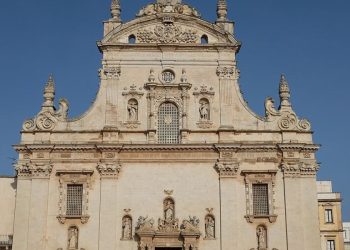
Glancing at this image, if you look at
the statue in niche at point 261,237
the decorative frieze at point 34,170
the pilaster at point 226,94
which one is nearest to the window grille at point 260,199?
the statue in niche at point 261,237

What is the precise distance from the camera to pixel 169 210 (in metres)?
29.1

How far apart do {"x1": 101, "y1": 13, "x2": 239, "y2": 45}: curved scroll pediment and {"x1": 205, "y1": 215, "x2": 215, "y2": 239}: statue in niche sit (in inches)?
373

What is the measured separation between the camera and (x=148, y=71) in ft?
103

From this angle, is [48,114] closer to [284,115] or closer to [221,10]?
[221,10]

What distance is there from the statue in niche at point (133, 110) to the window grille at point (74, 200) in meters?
4.41

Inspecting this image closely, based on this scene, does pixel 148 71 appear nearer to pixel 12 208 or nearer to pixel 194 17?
pixel 194 17

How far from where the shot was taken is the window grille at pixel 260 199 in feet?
96.3

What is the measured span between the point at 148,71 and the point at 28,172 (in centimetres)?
816

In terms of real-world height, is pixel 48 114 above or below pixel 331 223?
above

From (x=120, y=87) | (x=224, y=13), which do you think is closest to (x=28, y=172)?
(x=120, y=87)

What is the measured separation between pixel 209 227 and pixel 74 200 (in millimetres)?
6867

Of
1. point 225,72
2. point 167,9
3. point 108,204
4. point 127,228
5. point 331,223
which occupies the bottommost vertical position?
point 127,228

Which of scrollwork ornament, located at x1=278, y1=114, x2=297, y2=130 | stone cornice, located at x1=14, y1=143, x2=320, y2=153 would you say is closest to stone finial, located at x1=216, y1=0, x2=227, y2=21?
scrollwork ornament, located at x1=278, y1=114, x2=297, y2=130

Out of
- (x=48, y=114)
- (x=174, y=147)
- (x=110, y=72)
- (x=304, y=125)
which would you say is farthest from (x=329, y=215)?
(x=48, y=114)
